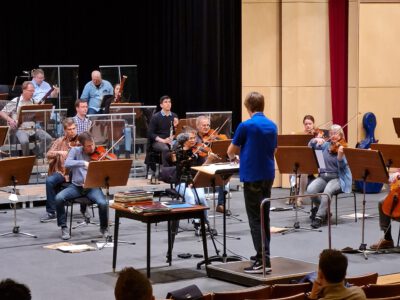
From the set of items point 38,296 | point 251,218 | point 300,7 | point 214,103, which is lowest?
point 38,296

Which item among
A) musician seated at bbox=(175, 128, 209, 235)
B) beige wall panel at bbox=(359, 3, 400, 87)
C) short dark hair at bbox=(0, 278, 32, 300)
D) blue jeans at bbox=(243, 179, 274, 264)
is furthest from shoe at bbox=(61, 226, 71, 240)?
short dark hair at bbox=(0, 278, 32, 300)

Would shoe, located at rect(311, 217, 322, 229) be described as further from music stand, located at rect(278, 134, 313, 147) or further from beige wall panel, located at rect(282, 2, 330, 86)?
beige wall panel, located at rect(282, 2, 330, 86)

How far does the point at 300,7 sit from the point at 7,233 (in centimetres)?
663

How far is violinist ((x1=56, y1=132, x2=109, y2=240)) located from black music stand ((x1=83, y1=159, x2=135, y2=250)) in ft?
1.59

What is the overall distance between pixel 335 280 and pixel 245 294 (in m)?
0.74

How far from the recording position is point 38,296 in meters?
8.12

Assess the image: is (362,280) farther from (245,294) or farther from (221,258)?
(221,258)

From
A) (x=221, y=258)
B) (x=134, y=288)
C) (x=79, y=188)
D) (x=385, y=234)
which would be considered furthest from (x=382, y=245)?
(x=134, y=288)

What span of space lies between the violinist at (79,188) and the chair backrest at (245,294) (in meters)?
4.77

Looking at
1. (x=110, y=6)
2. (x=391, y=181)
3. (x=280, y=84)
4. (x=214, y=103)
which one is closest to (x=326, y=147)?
(x=391, y=181)

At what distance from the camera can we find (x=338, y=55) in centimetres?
1510

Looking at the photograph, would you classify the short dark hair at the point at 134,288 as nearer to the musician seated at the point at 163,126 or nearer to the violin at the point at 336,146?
the violin at the point at 336,146

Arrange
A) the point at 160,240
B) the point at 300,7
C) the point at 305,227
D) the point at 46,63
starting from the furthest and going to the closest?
the point at 46,63 → the point at 300,7 → the point at 305,227 → the point at 160,240

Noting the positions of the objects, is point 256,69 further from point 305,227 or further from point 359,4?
point 305,227
